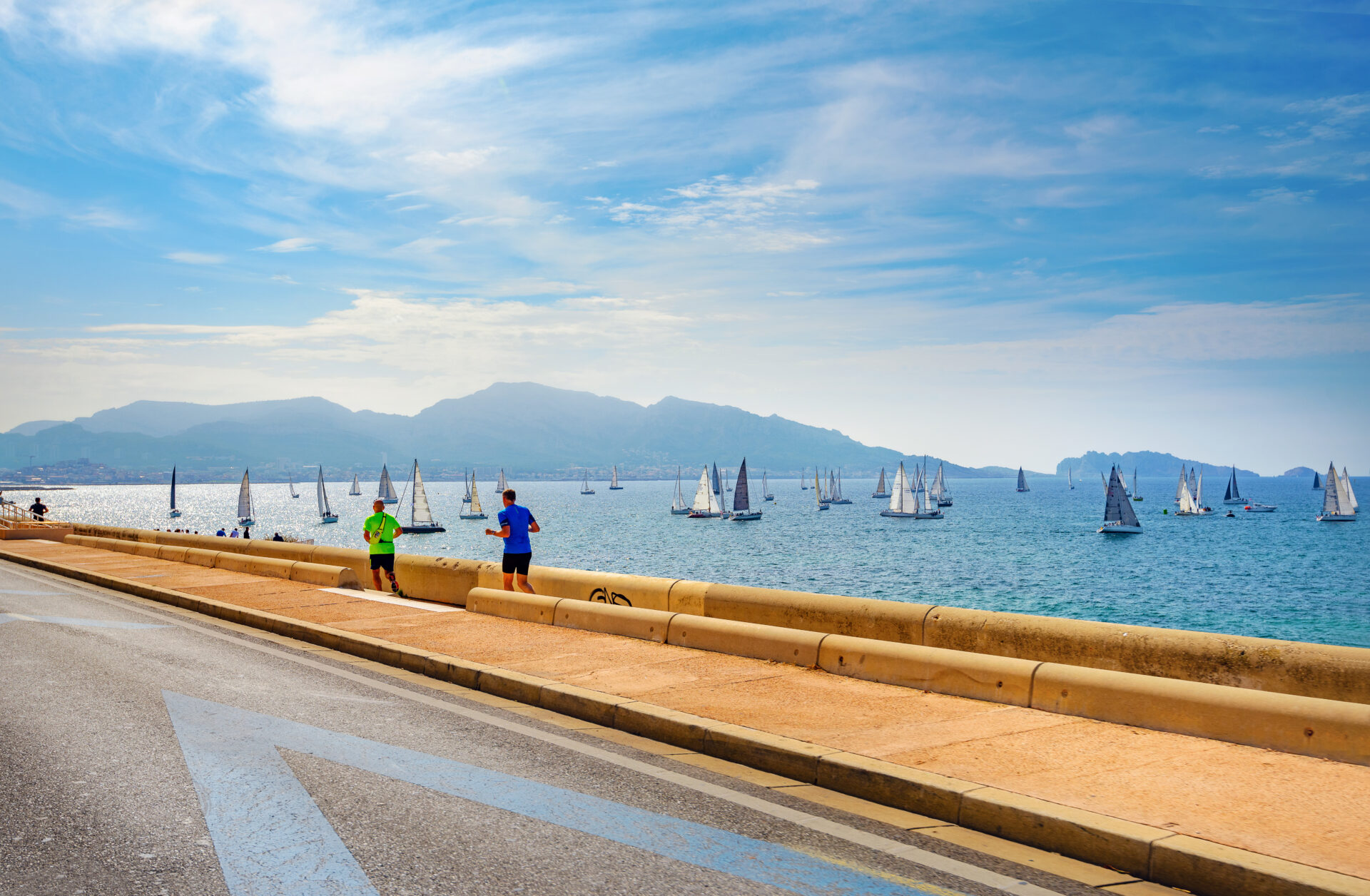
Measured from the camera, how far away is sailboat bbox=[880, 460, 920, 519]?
130375 millimetres

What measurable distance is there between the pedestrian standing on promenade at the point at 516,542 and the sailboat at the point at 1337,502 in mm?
139202

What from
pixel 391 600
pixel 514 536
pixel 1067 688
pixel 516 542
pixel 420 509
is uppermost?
pixel 514 536

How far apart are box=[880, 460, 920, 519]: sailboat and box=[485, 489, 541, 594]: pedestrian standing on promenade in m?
118

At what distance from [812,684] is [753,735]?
83.6 inches

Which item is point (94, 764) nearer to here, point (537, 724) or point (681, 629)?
point (537, 724)

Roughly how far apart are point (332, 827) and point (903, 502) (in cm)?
12940

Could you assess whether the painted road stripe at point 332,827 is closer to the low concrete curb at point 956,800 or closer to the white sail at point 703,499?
the low concrete curb at point 956,800

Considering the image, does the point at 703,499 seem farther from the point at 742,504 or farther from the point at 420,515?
the point at 420,515

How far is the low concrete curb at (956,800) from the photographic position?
4.56 metres

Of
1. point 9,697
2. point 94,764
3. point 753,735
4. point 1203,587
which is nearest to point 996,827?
point 753,735

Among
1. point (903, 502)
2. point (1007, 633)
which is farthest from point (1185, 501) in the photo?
point (1007, 633)

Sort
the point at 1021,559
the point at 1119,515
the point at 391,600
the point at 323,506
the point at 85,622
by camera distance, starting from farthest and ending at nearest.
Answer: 1. the point at 323,506
2. the point at 1119,515
3. the point at 1021,559
4. the point at 391,600
5. the point at 85,622

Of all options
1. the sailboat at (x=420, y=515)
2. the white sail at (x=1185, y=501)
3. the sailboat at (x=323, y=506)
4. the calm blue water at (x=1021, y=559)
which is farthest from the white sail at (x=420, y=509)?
the white sail at (x=1185, y=501)

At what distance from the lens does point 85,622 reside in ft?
46.8
